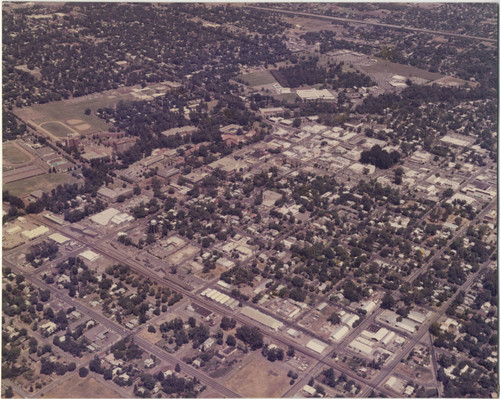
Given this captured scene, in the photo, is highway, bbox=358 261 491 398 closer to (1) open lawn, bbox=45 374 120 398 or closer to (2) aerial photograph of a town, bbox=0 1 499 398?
(2) aerial photograph of a town, bbox=0 1 499 398

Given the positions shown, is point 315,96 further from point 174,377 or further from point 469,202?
point 174,377

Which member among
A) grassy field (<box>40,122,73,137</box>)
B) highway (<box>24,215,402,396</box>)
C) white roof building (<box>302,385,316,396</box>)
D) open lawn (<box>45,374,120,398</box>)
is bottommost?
open lawn (<box>45,374,120,398</box>)

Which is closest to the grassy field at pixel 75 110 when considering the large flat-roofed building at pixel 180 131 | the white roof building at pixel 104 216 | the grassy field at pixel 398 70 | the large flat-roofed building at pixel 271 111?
the large flat-roofed building at pixel 180 131

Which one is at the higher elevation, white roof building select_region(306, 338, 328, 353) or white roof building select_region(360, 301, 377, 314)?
white roof building select_region(360, 301, 377, 314)

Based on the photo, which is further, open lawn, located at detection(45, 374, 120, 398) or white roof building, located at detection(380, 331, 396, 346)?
white roof building, located at detection(380, 331, 396, 346)

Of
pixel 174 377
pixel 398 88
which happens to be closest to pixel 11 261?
pixel 174 377

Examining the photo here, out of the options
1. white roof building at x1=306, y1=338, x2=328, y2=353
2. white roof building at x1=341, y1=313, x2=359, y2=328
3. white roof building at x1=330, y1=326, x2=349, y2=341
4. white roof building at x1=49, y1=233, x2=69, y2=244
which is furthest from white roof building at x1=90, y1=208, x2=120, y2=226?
white roof building at x1=330, y1=326, x2=349, y2=341

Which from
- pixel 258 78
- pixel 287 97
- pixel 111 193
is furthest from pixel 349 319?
pixel 258 78
